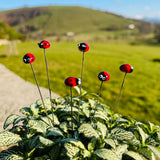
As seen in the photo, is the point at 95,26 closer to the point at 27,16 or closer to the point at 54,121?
the point at 27,16

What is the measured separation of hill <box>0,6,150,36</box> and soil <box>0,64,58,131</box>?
86990mm

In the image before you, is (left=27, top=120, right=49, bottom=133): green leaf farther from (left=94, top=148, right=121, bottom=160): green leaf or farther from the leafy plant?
(left=94, top=148, right=121, bottom=160): green leaf

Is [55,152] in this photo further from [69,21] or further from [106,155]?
[69,21]

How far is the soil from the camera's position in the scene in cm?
485

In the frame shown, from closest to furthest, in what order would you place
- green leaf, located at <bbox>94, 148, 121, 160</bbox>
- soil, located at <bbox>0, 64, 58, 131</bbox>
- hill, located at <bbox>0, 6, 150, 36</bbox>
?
green leaf, located at <bbox>94, 148, 121, 160</bbox>, soil, located at <bbox>0, 64, 58, 131</bbox>, hill, located at <bbox>0, 6, 150, 36</bbox>

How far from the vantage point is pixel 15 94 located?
6.05 metres

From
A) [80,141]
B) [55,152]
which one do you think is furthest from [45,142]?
[80,141]

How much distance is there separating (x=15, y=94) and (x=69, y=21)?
11024cm

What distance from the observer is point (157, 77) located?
9.81 meters

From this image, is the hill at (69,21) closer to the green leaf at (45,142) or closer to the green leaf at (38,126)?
the green leaf at (38,126)

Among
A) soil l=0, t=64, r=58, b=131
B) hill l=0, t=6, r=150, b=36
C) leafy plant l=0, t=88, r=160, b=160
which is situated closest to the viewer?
leafy plant l=0, t=88, r=160, b=160

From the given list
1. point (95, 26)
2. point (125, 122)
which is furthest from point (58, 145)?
point (95, 26)

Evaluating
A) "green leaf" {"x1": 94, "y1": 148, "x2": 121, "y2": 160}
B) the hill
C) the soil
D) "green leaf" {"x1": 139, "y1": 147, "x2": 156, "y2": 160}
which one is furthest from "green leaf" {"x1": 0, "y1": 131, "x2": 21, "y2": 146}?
the hill

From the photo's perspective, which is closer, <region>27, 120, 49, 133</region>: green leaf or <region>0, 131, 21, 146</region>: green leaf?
<region>0, 131, 21, 146</region>: green leaf
